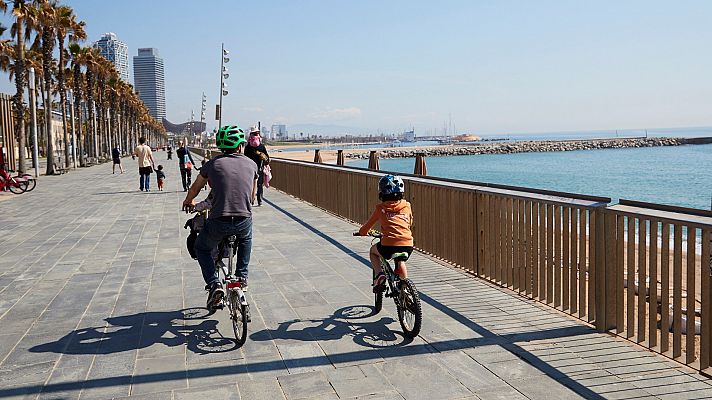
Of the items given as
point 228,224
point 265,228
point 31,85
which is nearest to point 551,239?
point 228,224

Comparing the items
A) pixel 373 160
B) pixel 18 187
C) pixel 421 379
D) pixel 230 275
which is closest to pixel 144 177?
pixel 18 187

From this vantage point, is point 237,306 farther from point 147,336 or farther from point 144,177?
point 144,177

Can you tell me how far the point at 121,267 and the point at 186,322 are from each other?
321 centimetres

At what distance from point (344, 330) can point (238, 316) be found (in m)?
0.98

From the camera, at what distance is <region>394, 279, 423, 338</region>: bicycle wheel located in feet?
17.9

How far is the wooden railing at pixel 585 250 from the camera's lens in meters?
4.78

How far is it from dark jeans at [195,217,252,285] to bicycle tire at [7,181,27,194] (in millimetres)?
20067

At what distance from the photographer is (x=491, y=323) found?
6070mm

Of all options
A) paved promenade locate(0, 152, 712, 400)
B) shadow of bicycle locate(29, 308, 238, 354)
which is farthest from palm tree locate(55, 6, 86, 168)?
shadow of bicycle locate(29, 308, 238, 354)

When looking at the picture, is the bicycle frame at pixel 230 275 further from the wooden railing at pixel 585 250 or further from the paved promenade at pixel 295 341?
the wooden railing at pixel 585 250

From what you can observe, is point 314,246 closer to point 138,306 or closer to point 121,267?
point 121,267

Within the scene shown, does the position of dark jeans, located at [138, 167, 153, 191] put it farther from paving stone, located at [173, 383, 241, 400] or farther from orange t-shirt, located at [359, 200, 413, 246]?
paving stone, located at [173, 383, 241, 400]

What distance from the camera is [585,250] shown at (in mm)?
5809

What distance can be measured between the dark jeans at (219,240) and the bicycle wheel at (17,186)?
789 inches
